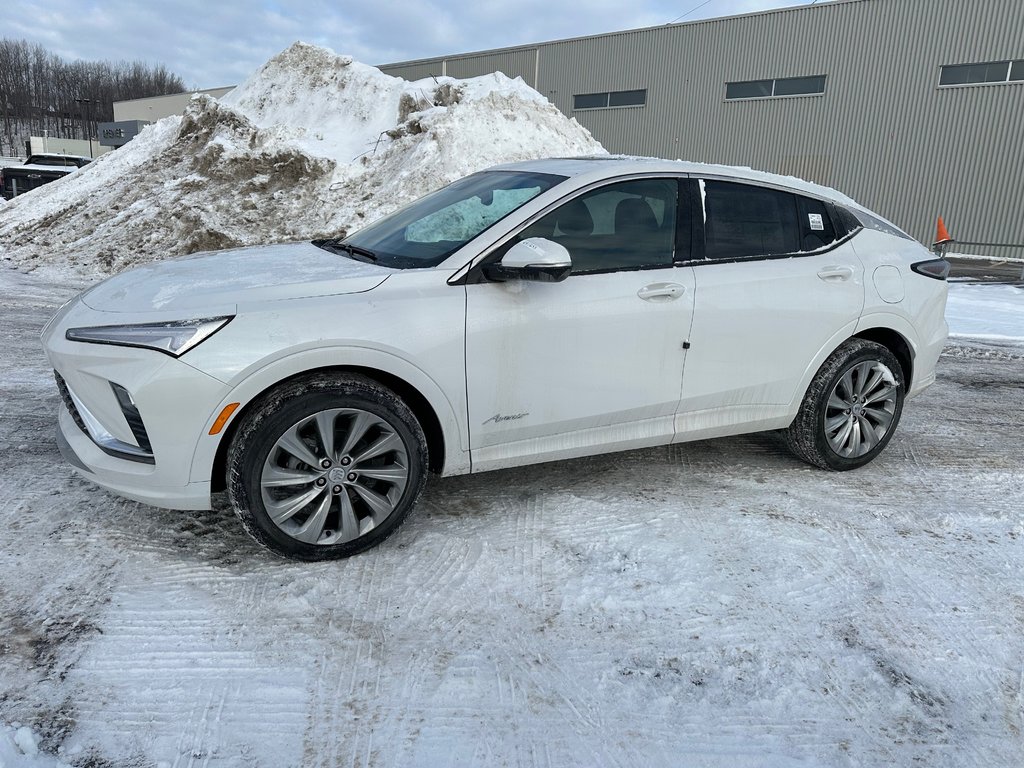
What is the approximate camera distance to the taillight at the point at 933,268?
4400 mm

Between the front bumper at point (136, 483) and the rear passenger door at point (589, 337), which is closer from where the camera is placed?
the front bumper at point (136, 483)

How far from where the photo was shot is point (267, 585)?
9.69 feet

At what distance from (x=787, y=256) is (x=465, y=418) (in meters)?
2.07

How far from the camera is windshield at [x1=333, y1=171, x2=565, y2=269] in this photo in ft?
11.2

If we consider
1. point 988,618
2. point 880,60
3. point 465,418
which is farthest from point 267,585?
point 880,60

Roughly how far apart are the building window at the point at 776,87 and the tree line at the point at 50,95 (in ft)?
277

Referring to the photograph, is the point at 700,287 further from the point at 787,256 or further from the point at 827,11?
the point at 827,11

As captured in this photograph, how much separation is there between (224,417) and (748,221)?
2840 millimetres

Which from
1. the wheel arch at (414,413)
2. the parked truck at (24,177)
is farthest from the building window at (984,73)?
the parked truck at (24,177)

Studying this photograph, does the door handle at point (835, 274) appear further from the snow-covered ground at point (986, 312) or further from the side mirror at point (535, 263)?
the snow-covered ground at point (986, 312)

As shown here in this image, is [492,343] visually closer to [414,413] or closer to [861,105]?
[414,413]

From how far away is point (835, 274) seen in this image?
4.07 meters

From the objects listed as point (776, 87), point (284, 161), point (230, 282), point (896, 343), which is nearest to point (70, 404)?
point (230, 282)

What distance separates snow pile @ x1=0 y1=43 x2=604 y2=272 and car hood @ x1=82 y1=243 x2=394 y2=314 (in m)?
8.40
